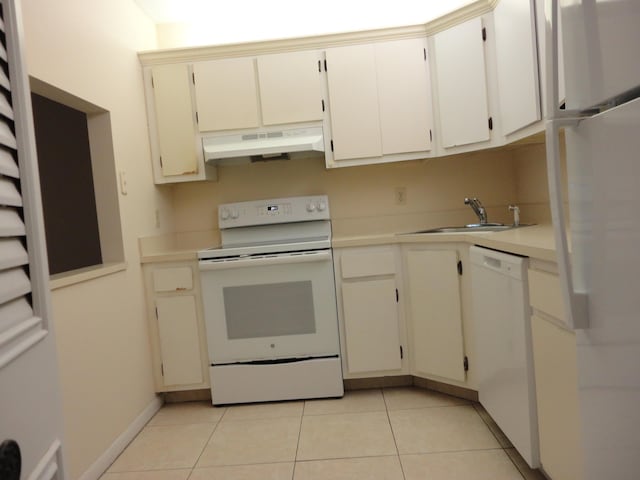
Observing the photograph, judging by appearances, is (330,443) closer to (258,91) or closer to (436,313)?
(436,313)

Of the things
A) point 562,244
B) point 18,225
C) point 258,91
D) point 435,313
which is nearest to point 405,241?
point 435,313

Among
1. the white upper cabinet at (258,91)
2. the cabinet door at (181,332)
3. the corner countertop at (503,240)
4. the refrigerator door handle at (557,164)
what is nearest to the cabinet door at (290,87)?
the white upper cabinet at (258,91)

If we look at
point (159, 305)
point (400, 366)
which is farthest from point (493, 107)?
point (159, 305)

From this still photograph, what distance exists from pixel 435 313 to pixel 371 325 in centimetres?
38

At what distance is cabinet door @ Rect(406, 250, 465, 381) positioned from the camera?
2475 millimetres

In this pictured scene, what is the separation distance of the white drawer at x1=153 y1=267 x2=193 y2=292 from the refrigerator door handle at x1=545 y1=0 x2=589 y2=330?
2161 millimetres

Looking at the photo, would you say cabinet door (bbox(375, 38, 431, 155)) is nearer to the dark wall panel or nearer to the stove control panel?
the stove control panel

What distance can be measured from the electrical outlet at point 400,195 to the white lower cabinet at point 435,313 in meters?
0.64

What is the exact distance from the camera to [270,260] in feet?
8.74

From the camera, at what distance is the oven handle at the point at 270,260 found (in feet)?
8.73

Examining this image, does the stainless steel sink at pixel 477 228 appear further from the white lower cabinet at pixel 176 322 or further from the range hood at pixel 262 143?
the white lower cabinet at pixel 176 322

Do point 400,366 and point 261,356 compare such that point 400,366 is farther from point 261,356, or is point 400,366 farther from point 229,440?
point 229,440

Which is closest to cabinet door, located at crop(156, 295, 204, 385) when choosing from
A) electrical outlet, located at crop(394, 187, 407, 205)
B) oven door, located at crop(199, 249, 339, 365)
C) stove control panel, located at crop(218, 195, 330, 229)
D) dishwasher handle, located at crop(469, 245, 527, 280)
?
oven door, located at crop(199, 249, 339, 365)

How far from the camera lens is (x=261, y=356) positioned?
8.88ft
